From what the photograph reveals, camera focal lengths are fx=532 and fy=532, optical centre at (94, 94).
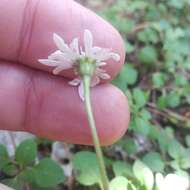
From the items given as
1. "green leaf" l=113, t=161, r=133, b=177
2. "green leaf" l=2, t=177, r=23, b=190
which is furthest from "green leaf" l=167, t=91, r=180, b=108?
"green leaf" l=2, t=177, r=23, b=190

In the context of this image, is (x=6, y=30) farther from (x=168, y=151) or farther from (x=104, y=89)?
(x=168, y=151)

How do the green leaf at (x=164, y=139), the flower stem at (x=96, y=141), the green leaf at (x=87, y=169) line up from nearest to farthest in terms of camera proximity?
the flower stem at (x=96, y=141), the green leaf at (x=87, y=169), the green leaf at (x=164, y=139)

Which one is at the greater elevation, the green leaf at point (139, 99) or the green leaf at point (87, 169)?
the green leaf at point (139, 99)

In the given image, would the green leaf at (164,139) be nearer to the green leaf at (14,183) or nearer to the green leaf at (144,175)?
the green leaf at (144,175)

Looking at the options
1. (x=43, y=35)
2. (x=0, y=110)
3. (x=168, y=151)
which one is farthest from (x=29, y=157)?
(x=168, y=151)

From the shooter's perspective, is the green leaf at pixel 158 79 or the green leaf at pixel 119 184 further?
the green leaf at pixel 158 79

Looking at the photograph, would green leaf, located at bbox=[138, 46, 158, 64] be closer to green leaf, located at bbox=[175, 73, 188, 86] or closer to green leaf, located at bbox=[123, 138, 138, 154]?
green leaf, located at bbox=[175, 73, 188, 86]

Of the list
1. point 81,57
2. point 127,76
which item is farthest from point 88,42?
point 127,76

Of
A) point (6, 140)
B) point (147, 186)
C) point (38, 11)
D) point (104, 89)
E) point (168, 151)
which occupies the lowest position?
point (6, 140)

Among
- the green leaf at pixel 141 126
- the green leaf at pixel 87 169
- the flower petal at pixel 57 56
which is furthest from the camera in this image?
the green leaf at pixel 141 126

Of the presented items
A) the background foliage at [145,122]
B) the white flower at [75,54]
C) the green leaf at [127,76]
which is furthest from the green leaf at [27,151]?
the green leaf at [127,76]
